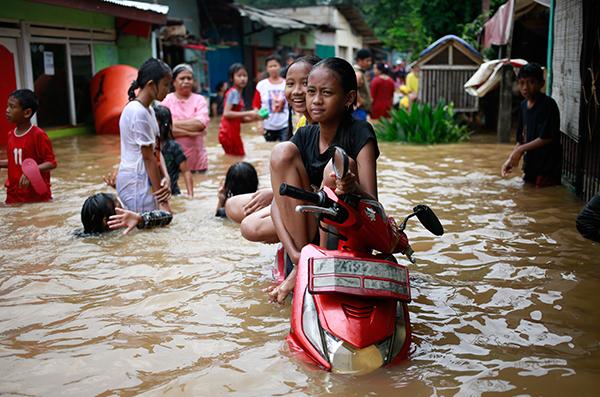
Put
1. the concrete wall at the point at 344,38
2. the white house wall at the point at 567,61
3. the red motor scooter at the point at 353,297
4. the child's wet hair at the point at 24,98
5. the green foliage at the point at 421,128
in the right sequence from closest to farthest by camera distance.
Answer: the red motor scooter at the point at 353,297, the child's wet hair at the point at 24,98, the white house wall at the point at 567,61, the green foliage at the point at 421,128, the concrete wall at the point at 344,38

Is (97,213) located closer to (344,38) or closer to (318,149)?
(318,149)

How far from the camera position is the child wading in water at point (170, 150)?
6.84m

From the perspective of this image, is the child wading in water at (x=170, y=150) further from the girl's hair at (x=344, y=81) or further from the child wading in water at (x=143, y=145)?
the girl's hair at (x=344, y=81)

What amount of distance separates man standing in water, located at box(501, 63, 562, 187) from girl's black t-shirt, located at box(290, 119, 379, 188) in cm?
411

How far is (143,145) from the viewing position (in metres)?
5.47

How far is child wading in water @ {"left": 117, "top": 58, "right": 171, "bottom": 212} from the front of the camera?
5.43 metres

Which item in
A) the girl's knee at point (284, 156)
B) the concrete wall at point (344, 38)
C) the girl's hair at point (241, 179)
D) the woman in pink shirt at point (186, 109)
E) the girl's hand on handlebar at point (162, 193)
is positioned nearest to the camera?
the girl's knee at point (284, 156)

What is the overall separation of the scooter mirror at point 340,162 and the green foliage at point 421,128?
395 inches

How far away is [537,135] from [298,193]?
5401mm

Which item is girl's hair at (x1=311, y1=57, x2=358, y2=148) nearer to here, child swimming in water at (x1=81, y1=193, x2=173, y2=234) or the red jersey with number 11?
child swimming in water at (x1=81, y1=193, x2=173, y2=234)

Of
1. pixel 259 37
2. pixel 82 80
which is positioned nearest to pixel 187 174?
pixel 82 80

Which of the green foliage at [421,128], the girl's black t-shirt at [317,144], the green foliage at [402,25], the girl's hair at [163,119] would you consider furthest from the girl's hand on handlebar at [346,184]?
the green foliage at [402,25]

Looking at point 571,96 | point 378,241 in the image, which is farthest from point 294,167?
point 571,96

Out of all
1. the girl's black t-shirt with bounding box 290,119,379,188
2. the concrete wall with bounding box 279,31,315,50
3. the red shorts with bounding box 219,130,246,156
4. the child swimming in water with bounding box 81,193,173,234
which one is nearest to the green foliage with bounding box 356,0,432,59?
the concrete wall with bounding box 279,31,315,50
